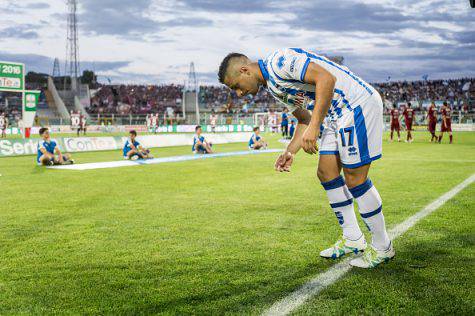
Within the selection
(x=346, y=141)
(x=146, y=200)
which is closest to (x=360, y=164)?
(x=346, y=141)

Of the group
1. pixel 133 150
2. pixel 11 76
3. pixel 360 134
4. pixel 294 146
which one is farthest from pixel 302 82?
pixel 11 76

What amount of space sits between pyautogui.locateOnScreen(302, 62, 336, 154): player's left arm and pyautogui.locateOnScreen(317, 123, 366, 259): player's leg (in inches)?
20.3

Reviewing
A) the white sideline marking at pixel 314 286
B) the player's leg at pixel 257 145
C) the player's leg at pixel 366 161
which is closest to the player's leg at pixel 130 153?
the player's leg at pixel 257 145

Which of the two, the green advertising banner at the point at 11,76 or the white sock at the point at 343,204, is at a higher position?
the green advertising banner at the point at 11,76

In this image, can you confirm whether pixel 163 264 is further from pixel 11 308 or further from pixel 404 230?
pixel 404 230

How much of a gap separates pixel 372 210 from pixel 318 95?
3.89ft

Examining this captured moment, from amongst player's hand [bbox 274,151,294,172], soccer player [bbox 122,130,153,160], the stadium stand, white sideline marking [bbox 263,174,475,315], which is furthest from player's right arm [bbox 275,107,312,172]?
the stadium stand

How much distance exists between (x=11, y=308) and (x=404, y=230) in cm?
422

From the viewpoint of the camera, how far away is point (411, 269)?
163 inches

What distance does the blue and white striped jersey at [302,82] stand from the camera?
3.83 meters

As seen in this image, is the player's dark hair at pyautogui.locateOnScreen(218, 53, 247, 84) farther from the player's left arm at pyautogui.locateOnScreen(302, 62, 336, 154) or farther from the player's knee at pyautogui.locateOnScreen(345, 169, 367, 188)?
the player's knee at pyautogui.locateOnScreen(345, 169, 367, 188)

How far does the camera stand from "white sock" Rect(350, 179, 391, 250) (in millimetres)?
4156

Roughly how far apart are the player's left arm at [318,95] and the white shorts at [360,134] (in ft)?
1.26

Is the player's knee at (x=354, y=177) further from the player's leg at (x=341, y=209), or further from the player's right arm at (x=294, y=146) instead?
the player's right arm at (x=294, y=146)
